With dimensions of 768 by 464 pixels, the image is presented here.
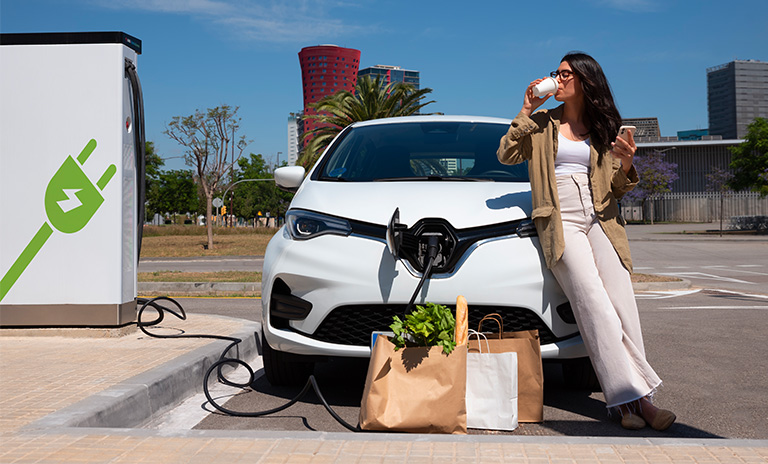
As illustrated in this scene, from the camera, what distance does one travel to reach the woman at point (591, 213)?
11.7ft

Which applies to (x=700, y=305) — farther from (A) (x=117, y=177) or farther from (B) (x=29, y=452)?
(B) (x=29, y=452)

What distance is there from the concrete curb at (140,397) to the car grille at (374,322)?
899 millimetres

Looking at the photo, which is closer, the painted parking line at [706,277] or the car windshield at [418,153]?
the car windshield at [418,153]

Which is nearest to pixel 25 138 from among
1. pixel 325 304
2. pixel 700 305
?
pixel 325 304

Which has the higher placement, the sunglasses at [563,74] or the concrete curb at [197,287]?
the sunglasses at [563,74]

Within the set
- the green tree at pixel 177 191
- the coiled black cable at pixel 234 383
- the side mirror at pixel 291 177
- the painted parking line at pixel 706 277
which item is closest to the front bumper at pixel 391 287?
the coiled black cable at pixel 234 383

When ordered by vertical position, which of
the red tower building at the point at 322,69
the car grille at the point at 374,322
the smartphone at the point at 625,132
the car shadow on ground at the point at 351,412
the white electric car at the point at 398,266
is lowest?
the car shadow on ground at the point at 351,412

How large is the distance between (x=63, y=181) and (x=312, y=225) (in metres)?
2.98

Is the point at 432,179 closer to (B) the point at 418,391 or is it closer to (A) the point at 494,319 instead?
(A) the point at 494,319

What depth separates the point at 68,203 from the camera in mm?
5867

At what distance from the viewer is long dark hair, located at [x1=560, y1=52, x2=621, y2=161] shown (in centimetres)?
388

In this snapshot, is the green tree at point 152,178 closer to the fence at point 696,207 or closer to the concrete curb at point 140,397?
the fence at point 696,207

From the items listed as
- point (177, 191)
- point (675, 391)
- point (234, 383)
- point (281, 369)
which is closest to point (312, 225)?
point (281, 369)

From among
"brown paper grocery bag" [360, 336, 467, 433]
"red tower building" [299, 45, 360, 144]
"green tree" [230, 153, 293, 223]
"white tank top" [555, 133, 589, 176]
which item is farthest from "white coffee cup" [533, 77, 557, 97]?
"red tower building" [299, 45, 360, 144]
